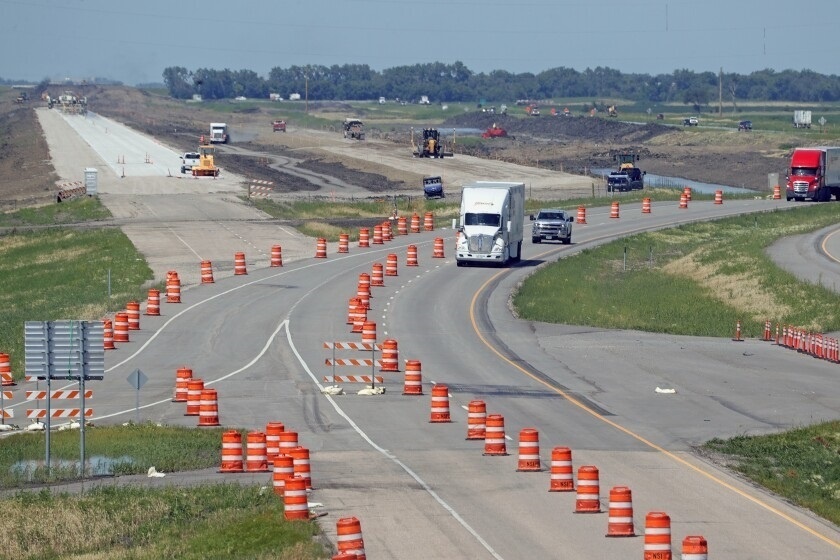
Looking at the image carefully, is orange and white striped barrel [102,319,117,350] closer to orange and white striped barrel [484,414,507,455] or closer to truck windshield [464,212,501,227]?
orange and white striped barrel [484,414,507,455]

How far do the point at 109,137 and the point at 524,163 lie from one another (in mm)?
57823

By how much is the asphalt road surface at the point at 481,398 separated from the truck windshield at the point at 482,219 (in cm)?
234

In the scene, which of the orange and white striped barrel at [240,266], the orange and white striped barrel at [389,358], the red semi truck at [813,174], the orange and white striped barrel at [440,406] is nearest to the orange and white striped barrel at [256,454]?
the orange and white striped barrel at [440,406]

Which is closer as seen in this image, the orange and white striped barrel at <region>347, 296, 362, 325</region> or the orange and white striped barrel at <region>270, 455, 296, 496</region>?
the orange and white striped barrel at <region>270, 455, 296, 496</region>

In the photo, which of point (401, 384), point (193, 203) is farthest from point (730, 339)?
point (193, 203)

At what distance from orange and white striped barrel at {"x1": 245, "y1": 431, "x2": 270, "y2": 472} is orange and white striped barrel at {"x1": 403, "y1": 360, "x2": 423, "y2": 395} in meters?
9.42

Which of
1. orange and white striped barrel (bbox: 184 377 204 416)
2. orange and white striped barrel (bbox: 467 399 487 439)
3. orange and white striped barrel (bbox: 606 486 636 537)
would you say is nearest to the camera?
orange and white striped barrel (bbox: 606 486 636 537)

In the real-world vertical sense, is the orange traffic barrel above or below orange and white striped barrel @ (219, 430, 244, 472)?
below

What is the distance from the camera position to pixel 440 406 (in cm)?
3186

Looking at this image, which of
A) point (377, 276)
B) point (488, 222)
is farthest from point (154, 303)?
point (488, 222)

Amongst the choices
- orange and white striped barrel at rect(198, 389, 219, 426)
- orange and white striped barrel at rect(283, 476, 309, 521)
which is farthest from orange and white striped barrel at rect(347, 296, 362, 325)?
orange and white striped barrel at rect(283, 476, 309, 521)

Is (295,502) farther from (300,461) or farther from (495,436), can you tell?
(495,436)

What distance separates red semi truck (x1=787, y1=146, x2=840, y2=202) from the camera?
90625mm

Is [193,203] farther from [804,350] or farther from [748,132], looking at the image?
[748,132]
